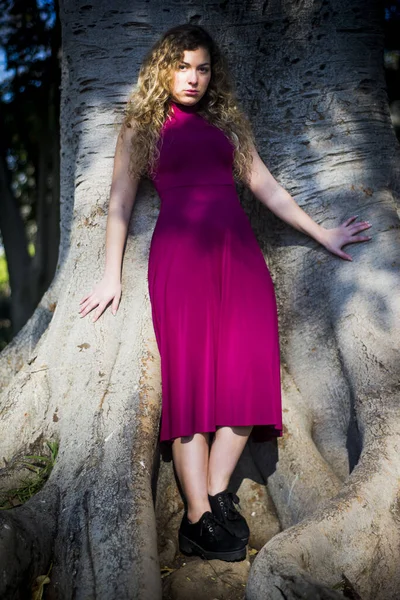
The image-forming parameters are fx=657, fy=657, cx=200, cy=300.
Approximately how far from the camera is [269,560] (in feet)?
7.74

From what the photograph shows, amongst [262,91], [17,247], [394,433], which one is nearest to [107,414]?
[394,433]

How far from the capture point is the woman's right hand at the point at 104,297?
331cm

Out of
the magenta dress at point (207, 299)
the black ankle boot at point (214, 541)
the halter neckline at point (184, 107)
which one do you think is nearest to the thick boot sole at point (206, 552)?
the black ankle boot at point (214, 541)

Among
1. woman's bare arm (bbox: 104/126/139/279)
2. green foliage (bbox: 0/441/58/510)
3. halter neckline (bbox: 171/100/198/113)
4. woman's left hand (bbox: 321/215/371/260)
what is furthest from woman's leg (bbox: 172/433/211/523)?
halter neckline (bbox: 171/100/198/113)

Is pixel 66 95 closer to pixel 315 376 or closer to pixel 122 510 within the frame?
pixel 315 376

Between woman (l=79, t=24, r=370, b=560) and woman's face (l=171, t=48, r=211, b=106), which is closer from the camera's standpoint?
woman (l=79, t=24, r=370, b=560)

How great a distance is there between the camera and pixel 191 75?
3.26 metres

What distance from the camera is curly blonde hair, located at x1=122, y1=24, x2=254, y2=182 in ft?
10.7

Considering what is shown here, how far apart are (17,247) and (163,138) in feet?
19.3

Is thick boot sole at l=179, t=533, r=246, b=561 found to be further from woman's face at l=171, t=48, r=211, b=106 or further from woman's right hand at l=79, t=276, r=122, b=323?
woman's face at l=171, t=48, r=211, b=106

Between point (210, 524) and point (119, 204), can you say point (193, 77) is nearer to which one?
point (119, 204)

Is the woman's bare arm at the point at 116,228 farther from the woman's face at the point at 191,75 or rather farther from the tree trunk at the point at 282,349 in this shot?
the woman's face at the point at 191,75

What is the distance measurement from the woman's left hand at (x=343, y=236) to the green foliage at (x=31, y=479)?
1.72m

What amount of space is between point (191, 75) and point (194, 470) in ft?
6.26
